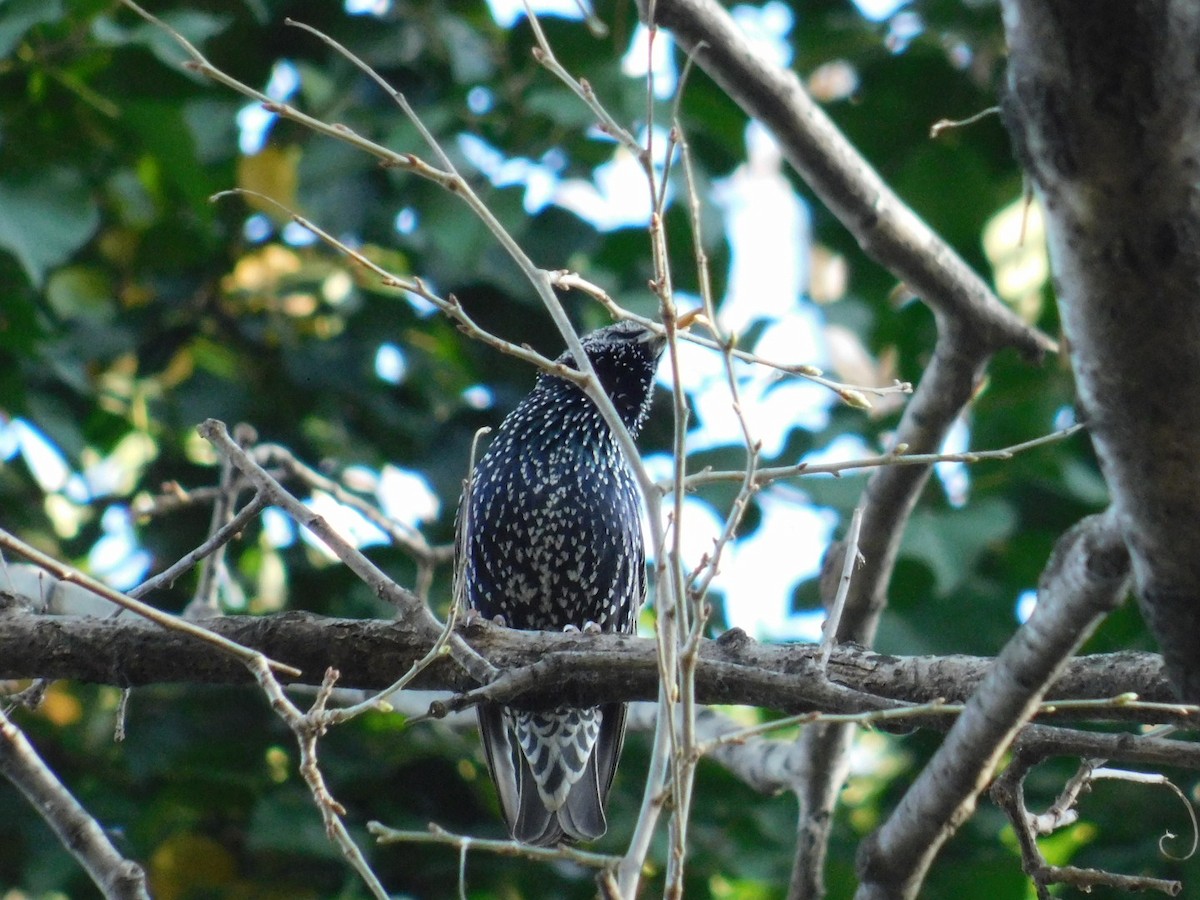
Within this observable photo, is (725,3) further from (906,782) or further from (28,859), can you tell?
(28,859)

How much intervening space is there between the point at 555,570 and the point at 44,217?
161cm

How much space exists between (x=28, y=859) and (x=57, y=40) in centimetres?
229

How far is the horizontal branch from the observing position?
2.12 meters

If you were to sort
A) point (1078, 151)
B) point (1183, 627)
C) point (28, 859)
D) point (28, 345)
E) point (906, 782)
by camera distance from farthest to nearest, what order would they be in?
point (906, 782) → point (28, 859) → point (28, 345) → point (1183, 627) → point (1078, 151)

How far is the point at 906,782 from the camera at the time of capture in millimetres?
4402

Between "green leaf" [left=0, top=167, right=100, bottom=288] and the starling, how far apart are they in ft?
4.02

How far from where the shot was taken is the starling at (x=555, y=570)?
3764mm

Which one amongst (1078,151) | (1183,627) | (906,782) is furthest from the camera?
(906,782)

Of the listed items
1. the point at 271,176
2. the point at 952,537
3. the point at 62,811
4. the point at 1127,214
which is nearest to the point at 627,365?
the point at 952,537

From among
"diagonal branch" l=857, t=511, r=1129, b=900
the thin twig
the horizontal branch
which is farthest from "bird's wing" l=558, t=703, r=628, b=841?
the thin twig

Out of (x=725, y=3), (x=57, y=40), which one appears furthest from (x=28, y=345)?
(x=725, y=3)

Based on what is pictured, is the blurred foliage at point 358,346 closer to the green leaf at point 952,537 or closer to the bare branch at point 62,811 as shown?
the green leaf at point 952,537

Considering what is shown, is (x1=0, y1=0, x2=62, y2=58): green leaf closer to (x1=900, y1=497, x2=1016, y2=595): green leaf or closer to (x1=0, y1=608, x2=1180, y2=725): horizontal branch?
(x1=0, y1=608, x2=1180, y2=725): horizontal branch

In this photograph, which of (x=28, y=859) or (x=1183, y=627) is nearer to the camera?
(x=1183, y=627)
